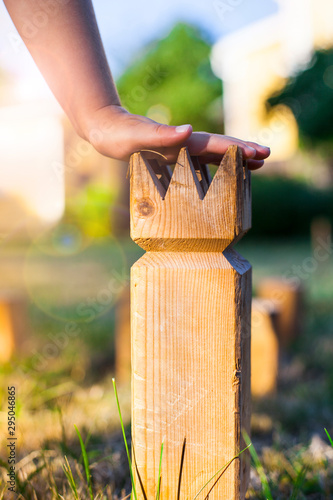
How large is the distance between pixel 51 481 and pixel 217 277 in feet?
2.29

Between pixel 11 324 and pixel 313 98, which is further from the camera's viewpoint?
pixel 313 98

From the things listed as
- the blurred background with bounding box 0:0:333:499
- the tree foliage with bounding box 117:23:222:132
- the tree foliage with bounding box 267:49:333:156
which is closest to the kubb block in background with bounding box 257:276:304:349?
the blurred background with bounding box 0:0:333:499

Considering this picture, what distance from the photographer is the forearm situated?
89 cm

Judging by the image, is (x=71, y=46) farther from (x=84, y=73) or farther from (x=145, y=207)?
(x=145, y=207)

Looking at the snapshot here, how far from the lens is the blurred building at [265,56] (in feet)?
47.2

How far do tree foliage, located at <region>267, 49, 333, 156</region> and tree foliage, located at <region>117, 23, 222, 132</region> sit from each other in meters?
10.4

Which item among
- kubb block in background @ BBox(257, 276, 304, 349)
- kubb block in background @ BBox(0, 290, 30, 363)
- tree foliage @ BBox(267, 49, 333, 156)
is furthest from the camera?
tree foliage @ BBox(267, 49, 333, 156)

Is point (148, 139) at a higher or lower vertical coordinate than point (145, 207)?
higher

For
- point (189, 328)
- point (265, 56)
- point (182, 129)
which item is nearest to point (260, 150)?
point (182, 129)

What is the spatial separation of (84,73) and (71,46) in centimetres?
6

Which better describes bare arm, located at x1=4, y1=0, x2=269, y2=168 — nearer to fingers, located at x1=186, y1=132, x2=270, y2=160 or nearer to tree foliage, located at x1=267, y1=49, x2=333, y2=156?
fingers, located at x1=186, y1=132, x2=270, y2=160

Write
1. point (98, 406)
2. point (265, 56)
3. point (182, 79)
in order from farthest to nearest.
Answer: point (182, 79) → point (265, 56) → point (98, 406)

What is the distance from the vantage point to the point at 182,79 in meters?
19.5

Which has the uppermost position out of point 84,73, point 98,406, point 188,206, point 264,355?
point 84,73
